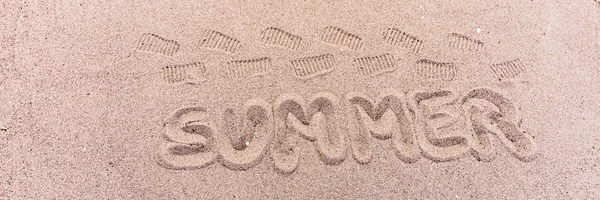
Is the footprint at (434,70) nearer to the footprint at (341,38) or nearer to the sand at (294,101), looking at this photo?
the sand at (294,101)

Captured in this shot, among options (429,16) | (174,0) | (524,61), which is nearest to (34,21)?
(174,0)

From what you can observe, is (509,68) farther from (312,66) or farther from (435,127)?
(312,66)

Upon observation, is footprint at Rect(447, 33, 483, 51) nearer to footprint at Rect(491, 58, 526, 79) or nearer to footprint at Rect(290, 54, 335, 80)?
footprint at Rect(491, 58, 526, 79)

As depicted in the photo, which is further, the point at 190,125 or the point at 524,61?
the point at 524,61

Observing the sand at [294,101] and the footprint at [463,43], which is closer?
the sand at [294,101]

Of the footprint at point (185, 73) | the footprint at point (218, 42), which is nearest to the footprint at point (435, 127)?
the footprint at point (218, 42)

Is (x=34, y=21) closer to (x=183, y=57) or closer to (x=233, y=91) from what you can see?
(x=183, y=57)

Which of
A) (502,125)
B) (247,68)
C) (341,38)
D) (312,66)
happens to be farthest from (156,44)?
(502,125)
